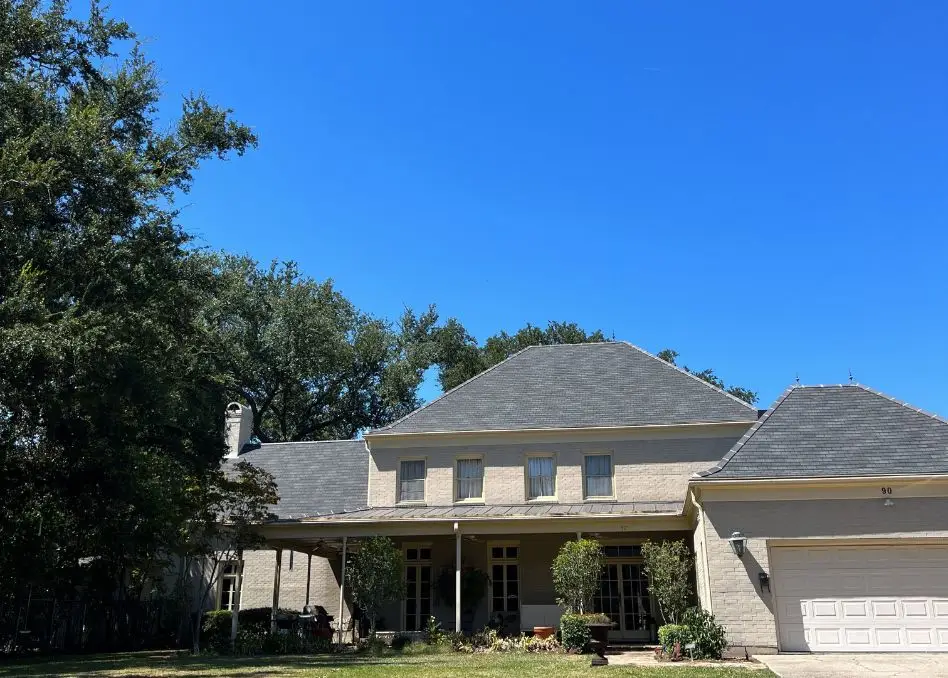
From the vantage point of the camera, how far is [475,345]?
49406mm

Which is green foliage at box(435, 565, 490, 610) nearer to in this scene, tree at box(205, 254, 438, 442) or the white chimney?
the white chimney

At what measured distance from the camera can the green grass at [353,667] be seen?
42.7 ft

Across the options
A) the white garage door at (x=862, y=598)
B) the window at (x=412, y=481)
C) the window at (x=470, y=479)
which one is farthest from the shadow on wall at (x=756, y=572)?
the window at (x=412, y=481)

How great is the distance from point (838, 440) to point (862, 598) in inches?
132

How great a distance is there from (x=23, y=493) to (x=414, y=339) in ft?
95.8

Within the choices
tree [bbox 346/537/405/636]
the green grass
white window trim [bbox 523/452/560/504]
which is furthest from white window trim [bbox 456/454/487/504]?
the green grass

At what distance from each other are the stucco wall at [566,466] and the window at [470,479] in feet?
0.75

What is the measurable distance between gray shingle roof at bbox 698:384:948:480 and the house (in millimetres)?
50

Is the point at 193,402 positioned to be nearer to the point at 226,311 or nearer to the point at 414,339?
the point at 226,311

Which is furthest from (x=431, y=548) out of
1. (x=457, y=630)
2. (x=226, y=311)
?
(x=226, y=311)

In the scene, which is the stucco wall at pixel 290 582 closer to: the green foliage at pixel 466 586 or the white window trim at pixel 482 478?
the green foliage at pixel 466 586

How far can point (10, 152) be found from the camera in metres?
17.1

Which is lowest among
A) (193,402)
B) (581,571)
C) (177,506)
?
(581,571)

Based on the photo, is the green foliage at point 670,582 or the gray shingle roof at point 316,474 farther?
the gray shingle roof at point 316,474
